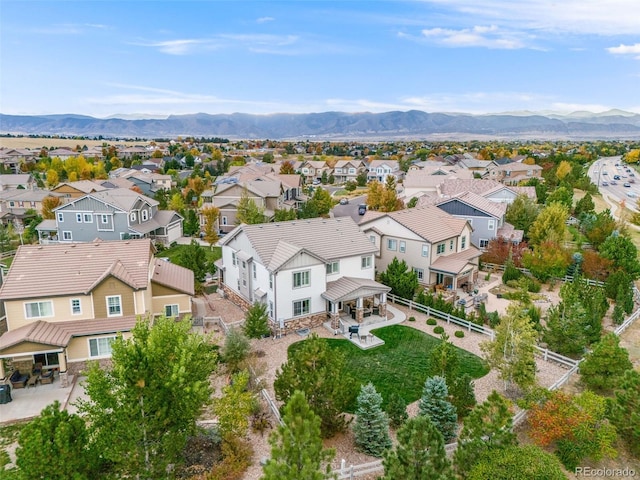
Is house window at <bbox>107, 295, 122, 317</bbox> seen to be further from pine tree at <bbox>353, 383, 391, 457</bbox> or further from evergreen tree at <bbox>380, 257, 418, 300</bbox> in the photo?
evergreen tree at <bbox>380, 257, 418, 300</bbox>

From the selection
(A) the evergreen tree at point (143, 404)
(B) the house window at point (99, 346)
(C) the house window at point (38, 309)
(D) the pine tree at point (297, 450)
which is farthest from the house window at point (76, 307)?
(D) the pine tree at point (297, 450)

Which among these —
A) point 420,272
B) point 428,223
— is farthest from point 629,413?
point 428,223

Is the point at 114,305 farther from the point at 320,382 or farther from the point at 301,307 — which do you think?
the point at 320,382

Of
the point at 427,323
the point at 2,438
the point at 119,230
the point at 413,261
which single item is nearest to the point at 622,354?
the point at 427,323

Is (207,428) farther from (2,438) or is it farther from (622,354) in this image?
(622,354)

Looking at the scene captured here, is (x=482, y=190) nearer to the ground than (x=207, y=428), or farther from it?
farther from it

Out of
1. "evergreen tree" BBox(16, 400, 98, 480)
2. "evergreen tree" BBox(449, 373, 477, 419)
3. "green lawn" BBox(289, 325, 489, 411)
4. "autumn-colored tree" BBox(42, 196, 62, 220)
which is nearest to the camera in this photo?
"evergreen tree" BBox(16, 400, 98, 480)

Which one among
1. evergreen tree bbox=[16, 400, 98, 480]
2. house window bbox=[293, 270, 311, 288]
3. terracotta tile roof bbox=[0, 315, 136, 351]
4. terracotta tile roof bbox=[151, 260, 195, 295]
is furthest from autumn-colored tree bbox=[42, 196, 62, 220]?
evergreen tree bbox=[16, 400, 98, 480]
